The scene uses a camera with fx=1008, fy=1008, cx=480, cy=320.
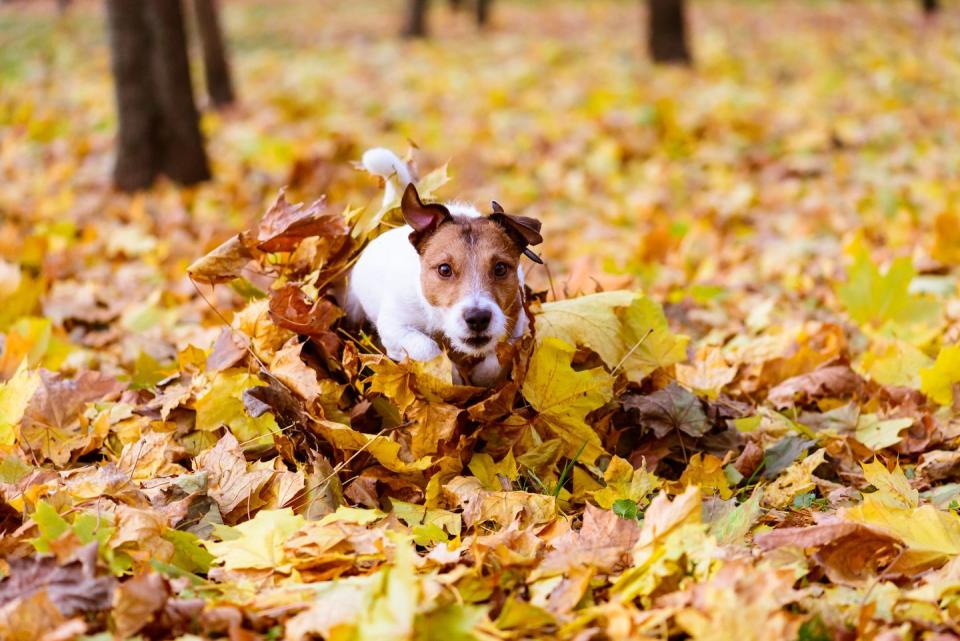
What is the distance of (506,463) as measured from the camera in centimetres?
303

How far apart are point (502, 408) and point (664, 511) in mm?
821

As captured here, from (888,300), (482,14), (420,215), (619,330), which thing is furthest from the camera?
(482,14)

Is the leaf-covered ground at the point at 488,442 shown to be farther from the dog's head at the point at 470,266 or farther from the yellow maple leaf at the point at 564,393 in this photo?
the dog's head at the point at 470,266

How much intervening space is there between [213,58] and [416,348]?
32.0ft

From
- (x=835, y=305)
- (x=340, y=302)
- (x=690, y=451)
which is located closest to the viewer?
(x=690, y=451)

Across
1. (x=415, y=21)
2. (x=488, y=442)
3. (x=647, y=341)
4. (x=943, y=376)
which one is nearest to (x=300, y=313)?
(x=488, y=442)

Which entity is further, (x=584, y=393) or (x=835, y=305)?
(x=835, y=305)

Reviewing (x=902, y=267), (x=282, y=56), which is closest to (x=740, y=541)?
(x=902, y=267)

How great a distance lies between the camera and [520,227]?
10.2 ft

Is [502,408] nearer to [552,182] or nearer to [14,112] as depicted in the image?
[552,182]

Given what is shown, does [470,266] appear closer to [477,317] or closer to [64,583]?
[477,317]

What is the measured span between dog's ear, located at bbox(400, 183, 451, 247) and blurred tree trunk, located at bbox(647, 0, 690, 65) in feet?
33.1

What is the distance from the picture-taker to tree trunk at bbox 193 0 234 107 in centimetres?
1182

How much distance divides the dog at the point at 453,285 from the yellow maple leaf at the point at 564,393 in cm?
14
